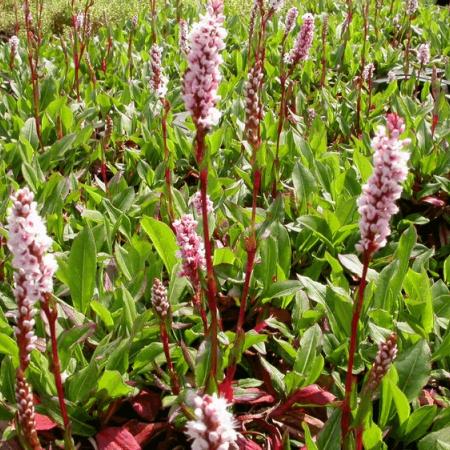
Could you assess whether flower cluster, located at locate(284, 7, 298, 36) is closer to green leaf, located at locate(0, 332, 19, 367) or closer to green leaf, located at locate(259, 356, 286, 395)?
green leaf, located at locate(259, 356, 286, 395)

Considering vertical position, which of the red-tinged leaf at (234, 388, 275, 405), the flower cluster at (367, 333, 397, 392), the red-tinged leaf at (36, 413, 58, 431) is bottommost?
the red-tinged leaf at (234, 388, 275, 405)

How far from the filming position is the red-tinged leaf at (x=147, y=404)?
2.56m

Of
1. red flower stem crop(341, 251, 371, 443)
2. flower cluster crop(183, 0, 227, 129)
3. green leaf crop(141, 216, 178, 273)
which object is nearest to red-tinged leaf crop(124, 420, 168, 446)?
red flower stem crop(341, 251, 371, 443)

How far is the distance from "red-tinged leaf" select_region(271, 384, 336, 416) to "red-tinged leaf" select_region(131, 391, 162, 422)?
45 centimetres

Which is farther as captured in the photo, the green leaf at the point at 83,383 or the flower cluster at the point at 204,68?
the green leaf at the point at 83,383

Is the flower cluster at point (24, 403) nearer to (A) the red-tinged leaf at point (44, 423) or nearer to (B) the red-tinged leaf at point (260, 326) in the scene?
(A) the red-tinged leaf at point (44, 423)

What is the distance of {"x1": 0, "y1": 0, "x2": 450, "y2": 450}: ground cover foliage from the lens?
7.72ft

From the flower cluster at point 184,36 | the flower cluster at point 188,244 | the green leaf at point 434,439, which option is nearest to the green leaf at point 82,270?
the flower cluster at point 188,244

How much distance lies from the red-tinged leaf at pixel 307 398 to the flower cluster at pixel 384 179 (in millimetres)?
1073

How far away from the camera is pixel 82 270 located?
9.48ft

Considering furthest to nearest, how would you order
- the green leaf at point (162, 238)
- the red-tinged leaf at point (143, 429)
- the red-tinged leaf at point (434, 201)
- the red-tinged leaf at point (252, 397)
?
the red-tinged leaf at point (434, 201)
the green leaf at point (162, 238)
the red-tinged leaf at point (252, 397)
the red-tinged leaf at point (143, 429)

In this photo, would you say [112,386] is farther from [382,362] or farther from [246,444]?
[382,362]

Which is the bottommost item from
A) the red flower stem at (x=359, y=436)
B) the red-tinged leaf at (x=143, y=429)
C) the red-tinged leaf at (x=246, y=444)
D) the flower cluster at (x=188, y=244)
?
the red-tinged leaf at (x=143, y=429)

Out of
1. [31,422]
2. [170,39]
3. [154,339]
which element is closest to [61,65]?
[170,39]
